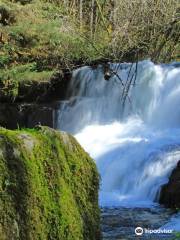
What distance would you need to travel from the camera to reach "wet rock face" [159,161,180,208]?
11508mm

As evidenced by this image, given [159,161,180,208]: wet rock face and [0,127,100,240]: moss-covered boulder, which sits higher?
[159,161,180,208]: wet rock face

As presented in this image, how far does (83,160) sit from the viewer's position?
5.83 meters

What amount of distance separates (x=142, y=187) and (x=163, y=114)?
7612mm

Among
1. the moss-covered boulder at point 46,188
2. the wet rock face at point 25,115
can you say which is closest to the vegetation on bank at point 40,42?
the wet rock face at point 25,115

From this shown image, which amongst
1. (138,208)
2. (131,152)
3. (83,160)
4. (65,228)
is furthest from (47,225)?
(131,152)

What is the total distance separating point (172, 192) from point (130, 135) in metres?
7.06

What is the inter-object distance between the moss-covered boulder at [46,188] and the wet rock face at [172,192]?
5.79 meters

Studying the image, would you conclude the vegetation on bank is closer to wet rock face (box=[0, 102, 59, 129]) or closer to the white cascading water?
wet rock face (box=[0, 102, 59, 129])

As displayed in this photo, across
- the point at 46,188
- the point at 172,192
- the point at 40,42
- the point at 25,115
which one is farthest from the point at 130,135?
the point at 46,188

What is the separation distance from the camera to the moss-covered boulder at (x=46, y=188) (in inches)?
174

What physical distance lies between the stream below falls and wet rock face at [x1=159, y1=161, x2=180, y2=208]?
19cm

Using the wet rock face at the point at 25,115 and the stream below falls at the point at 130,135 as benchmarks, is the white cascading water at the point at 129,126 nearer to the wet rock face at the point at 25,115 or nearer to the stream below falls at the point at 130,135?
the stream below falls at the point at 130,135

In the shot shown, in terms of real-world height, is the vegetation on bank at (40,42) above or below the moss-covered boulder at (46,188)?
above

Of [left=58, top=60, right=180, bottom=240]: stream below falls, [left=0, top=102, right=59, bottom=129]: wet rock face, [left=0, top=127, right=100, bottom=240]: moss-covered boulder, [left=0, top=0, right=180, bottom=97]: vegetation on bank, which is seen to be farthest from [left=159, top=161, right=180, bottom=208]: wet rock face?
[left=0, top=102, right=59, bottom=129]: wet rock face
